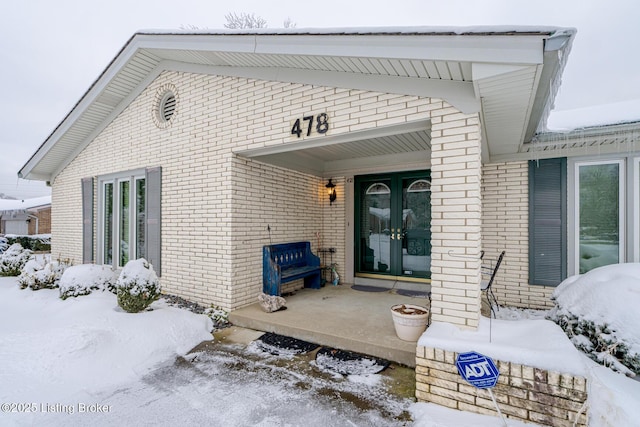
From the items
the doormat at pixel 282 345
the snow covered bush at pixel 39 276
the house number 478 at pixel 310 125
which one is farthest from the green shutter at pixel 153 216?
the house number 478 at pixel 310 125

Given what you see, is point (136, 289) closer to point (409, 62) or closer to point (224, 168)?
point (224, 168)

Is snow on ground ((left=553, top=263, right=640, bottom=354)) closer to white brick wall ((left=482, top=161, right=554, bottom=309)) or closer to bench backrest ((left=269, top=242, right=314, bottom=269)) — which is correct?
white brick wall ((left=482, top=161, right=554, bottom=309))

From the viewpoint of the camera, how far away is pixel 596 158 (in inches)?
181

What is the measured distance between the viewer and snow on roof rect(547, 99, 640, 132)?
3.81 metres

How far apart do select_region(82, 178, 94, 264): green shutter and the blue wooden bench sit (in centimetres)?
497

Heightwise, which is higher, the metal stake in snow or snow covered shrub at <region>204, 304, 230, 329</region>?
the metal stake in snow

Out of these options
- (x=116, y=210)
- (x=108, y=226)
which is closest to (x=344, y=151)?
(x=116, y=210)

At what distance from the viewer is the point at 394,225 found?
6363 mm

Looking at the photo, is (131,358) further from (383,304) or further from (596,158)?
(596,158)

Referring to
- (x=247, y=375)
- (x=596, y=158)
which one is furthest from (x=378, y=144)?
(x=247, y=375)

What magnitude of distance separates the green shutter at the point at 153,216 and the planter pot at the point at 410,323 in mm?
4612

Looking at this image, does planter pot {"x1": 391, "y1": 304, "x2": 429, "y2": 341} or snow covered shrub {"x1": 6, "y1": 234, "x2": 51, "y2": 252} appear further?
snow covered shrub {"x1": 6, "y1": 234, "x2": 51, "y2": 252}

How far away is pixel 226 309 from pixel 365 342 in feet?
7.86

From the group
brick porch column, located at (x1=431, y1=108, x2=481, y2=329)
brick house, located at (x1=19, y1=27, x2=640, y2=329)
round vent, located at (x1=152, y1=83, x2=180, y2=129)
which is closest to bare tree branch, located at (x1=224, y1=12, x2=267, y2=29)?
brick house, located at (x1=19, y1=27, x2=640, y2=329)
